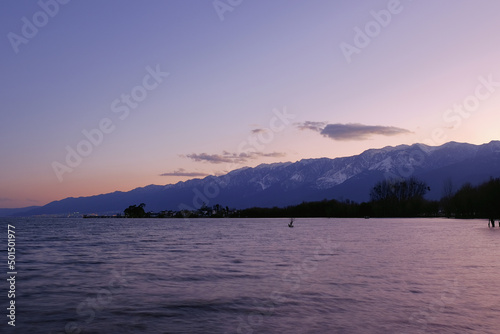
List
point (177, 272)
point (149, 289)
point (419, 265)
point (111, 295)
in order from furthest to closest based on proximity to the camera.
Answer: point (419, 265) → point (177, 272) → point (149, 289) → point (111, 295)

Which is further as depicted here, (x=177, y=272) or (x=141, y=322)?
(x=177, y=272)

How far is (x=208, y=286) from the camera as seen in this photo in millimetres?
33375

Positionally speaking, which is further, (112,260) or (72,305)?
(112,260)

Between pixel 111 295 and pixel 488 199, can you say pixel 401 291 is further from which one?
pixel 488 199

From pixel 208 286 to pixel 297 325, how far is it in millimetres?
12980

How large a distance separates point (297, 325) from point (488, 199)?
522 ft

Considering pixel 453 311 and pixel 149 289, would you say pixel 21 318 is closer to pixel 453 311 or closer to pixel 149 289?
pixel 149 289

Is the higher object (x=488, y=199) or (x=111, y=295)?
(x=488, y=199)

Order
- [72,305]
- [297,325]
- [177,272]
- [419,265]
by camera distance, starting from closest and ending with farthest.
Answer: [297,325] → [72,305] → [177,272] → [419,265]

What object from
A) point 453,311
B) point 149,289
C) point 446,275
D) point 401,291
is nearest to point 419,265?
point 446,275

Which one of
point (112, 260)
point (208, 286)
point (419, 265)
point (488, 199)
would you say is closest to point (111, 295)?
point (208, 286)

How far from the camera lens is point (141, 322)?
73.6 feet

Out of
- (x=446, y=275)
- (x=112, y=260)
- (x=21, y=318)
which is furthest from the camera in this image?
(x=112, y=260)

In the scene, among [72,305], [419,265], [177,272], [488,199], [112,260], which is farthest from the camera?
[488,199]
